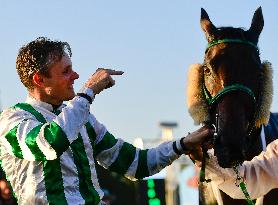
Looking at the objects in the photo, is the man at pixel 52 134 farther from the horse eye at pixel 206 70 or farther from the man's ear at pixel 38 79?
the horse eye at pixel 206 70

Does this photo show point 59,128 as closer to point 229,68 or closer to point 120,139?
point 120,139

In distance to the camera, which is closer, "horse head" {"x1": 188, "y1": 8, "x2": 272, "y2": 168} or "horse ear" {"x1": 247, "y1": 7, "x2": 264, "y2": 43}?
"horse head" {"x1": 188, "y1": 8, "x2": 272, "y2": 168}

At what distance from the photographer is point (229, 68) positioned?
4.75 meters

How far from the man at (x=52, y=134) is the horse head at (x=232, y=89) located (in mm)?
181

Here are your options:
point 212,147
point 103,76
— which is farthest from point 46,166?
point 212,147

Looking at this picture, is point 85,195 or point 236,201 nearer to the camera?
point 85,195

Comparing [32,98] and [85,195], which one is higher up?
[32,98]

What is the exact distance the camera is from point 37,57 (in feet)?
14.1

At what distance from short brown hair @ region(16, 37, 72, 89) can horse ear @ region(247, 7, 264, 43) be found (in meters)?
1.41

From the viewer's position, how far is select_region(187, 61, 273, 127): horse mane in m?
4.81

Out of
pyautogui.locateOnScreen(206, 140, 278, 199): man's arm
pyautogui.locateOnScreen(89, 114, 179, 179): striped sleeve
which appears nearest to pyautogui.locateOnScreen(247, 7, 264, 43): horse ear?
pyautogui.locateOnScreen(206, 140, 278, 199): man's arm

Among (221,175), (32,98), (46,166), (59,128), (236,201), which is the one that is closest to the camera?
(59,128)

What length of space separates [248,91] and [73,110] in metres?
1.27

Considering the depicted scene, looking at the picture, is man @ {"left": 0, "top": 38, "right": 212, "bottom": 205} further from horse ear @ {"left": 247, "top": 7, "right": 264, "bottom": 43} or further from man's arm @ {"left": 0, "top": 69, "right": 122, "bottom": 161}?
horse ear @ {"left": 247, "top": 7, "right": 264, "bottom": 43}
